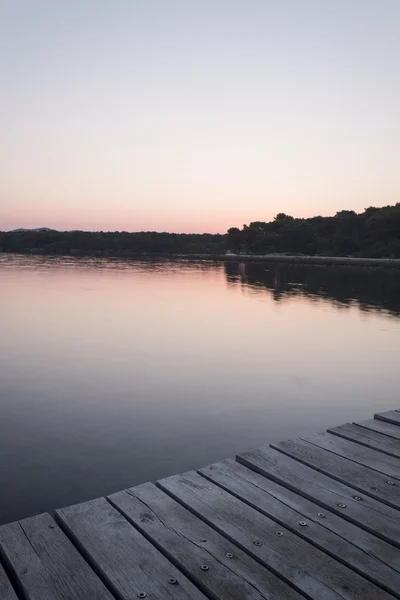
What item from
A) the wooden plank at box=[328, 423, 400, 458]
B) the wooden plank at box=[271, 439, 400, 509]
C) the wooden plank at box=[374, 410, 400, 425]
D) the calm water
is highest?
the wooden plank at box=[271, 439, 400, 509]

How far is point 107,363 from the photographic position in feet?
45.6

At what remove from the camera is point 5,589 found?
3.02 metres

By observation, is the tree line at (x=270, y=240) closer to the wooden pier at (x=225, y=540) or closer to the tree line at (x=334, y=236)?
the tree line at (x=334, y=236)

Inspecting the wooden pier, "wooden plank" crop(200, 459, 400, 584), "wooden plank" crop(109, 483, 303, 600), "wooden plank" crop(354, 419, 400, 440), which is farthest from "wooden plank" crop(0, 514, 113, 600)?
"wooden plank" crop(354, 419, 400, 440)

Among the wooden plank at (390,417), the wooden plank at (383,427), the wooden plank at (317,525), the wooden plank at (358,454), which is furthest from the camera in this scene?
the wooden plank at (390,417)

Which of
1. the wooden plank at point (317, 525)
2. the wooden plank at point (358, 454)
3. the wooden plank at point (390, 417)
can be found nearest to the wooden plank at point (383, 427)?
the wooden plank at point (390, 417)

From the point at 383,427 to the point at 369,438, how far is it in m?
0.57

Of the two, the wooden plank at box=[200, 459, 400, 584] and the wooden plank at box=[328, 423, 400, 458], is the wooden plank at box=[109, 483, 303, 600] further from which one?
the wooden plank at box=[328, 423, 400, 458]

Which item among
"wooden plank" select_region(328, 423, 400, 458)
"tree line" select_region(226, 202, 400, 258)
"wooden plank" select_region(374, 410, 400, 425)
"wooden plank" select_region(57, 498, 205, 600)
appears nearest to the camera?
"wooden plank" select_region(57, 498, 205, 600)

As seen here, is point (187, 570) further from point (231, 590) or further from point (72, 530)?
point (72, 530)

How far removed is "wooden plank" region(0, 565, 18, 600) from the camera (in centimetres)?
294

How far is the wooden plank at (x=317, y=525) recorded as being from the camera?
333 centimetres

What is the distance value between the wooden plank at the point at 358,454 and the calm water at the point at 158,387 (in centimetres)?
221

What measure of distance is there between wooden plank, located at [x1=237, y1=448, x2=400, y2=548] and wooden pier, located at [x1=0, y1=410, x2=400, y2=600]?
1 centimetres
